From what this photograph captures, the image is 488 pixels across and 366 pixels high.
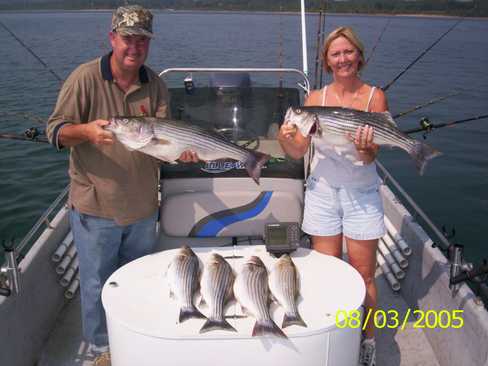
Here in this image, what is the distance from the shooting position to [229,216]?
3959mm

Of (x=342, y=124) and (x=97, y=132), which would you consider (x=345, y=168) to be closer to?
(x=342, y=124)

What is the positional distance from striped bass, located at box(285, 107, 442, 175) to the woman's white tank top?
0.20 ft

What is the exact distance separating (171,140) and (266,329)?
132cm

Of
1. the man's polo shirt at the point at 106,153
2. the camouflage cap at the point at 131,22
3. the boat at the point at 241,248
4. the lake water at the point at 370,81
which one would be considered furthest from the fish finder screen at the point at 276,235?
the lake water at the point at 370,81

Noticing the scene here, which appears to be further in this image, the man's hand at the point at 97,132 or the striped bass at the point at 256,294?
the man's hand at the point at 97,132

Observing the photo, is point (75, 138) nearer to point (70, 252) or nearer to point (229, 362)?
point (229, 362)

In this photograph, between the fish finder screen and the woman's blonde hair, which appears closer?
the woman's blonde hair

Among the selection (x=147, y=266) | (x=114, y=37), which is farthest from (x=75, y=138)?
(x=147, y=266)

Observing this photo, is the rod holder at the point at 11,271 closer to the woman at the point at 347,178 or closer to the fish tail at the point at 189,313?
the fish tail at the point at 189,313

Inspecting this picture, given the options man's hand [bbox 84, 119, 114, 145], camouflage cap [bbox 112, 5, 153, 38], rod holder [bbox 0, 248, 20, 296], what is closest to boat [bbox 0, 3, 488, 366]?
rod holder [bbox 0, 248, 20, 296]

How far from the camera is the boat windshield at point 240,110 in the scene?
174 inches

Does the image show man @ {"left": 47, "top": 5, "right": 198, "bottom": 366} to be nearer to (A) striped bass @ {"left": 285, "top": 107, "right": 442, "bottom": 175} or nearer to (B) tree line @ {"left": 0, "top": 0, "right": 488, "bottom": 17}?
(A) striped bass @ {"left": 285, "top": 107, "right": 442, "bottom": 175}

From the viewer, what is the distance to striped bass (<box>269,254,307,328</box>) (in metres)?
2.62

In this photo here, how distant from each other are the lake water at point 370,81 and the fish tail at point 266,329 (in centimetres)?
389
